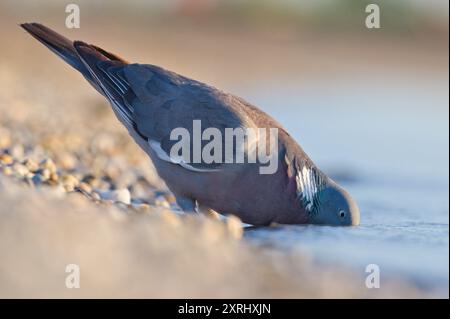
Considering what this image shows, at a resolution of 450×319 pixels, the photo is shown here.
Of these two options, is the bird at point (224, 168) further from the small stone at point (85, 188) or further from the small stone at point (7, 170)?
the small stone at point (7, 170)

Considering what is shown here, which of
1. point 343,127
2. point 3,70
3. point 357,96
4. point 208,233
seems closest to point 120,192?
point 208,233

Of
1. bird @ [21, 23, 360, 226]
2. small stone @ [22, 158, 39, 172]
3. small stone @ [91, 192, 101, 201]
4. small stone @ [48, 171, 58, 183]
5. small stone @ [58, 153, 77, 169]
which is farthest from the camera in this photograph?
small stone @ [58, 153, 77, 169]

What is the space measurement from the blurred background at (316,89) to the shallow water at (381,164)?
0.07 ft

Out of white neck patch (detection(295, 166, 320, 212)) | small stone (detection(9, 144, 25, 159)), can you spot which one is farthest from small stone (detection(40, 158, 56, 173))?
white neck patch (detection(295, 166, 320, 212))

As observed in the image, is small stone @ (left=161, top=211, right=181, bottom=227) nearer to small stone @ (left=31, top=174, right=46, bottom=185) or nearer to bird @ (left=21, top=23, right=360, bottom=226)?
bird @ (left=21, top=23, right=360, bottom=226)

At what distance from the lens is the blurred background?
598cm

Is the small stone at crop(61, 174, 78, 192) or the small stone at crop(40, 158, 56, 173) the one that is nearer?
the small stone at crop(61, 174, 78, 192)

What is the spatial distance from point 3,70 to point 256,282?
1120cm

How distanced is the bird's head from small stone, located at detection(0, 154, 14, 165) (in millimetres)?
2227

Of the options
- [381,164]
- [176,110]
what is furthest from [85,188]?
[381,164]

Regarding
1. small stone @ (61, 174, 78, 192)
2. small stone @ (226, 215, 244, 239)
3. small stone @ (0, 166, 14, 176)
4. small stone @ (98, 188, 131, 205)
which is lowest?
small stone @ (226, 215, 244, 239)

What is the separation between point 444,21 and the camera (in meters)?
20.4

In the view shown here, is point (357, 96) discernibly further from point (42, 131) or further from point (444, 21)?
point (42, 131)
